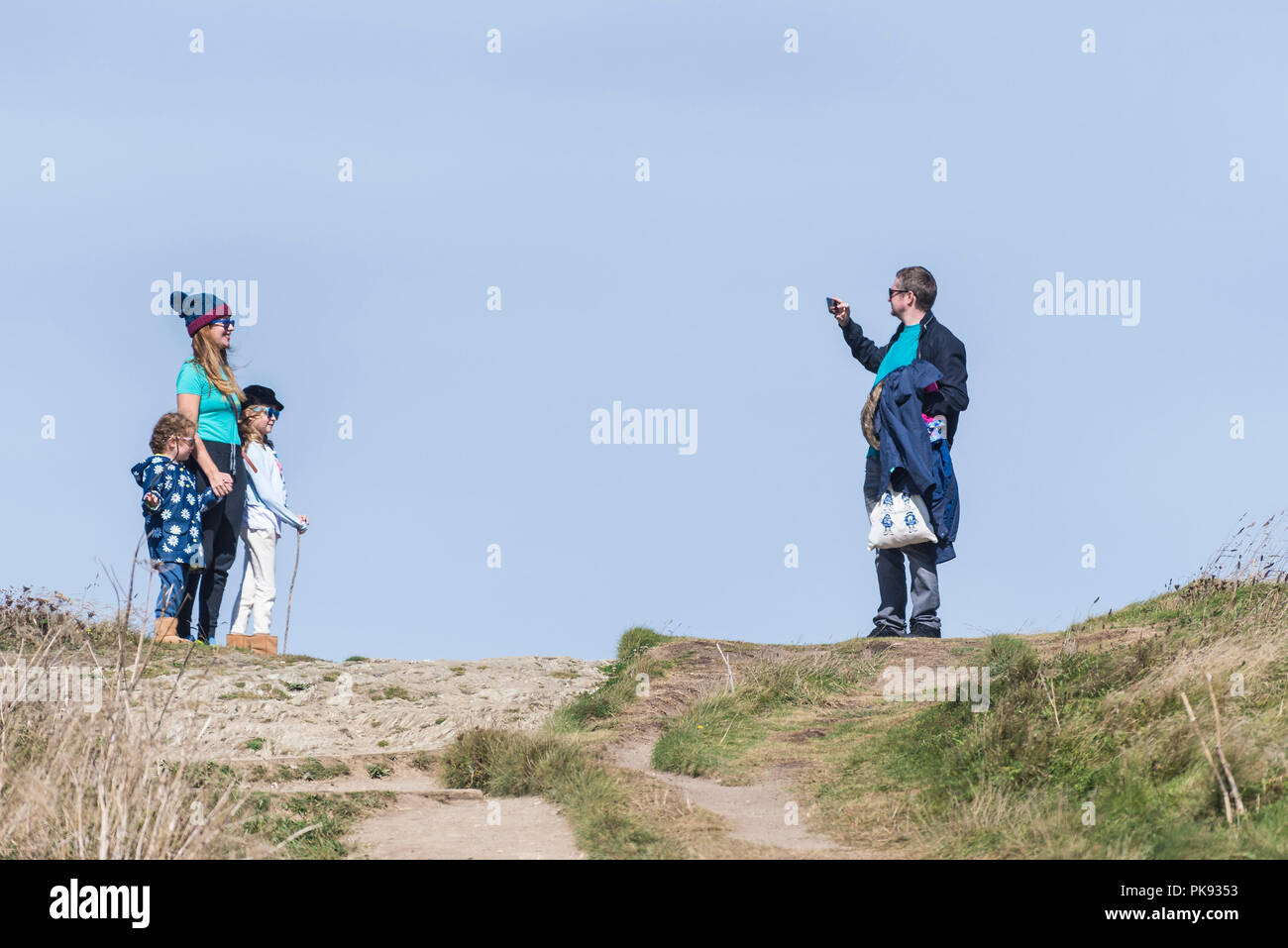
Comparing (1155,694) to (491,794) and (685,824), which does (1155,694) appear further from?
(491,794)

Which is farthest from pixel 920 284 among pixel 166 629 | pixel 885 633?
pixel 166 629

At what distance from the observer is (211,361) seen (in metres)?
13.0

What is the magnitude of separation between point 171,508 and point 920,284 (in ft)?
22.1

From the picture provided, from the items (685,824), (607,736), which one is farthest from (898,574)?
(685,824)

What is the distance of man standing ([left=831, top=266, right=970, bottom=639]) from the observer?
12.4 meters

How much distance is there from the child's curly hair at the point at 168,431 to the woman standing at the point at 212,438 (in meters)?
0.09

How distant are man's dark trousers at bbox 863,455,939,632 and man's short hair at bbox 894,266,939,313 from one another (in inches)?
55.2

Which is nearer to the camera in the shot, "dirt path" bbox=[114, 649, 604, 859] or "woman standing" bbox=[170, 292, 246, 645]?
"dirt path" bbox=[114, 649, 604, 859]

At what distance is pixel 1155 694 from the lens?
26.5 feet

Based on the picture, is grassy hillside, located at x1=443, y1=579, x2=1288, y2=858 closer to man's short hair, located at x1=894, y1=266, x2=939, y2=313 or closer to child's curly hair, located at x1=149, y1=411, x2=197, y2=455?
man's short hair, located at x1=894, y1=266, x2=939, y2=313

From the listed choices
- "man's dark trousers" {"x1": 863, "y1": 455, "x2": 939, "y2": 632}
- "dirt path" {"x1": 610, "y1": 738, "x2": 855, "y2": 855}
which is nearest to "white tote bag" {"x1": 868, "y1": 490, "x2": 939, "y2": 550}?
"man's dark trousers" {"x1": 863, "y1": 455, "x2": 939, "y2": 632}

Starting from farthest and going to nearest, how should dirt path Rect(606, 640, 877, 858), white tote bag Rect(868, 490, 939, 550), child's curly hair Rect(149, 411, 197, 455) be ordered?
child's curly hair Rect(149, 411, 197, 455) → white tote bag Rect(868, 490, 939, 550) → dirt path Rect(606, 640, 877, 858)
